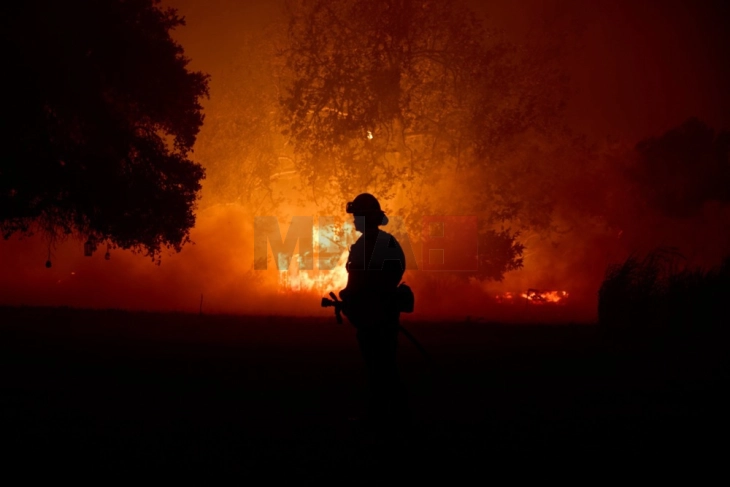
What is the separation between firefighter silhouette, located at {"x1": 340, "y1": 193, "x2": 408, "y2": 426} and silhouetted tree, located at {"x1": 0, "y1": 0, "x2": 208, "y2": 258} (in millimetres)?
10171

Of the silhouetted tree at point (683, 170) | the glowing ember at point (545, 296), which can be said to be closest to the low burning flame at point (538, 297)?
the glowing ember at point (545, 296)

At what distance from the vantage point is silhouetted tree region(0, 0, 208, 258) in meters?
14.7

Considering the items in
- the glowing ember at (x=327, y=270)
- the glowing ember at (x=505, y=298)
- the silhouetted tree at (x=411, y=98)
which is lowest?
the glowing ember at (x=505, y=298)

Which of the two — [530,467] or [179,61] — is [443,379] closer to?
[530,467]

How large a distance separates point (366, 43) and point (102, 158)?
15.5m

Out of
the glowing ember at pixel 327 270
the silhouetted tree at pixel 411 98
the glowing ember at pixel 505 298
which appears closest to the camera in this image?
the silhouetted tree at pixel 411 98

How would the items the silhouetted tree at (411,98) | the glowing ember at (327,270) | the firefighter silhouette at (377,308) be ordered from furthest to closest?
the glowing ember at (327,270) → the silhouetted tree at (411,98) → the firefighter silhouette at (377,308)

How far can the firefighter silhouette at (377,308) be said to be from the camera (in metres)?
6.92

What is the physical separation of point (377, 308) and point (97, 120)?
11.4 meters

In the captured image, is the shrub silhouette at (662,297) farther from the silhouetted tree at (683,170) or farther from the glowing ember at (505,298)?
the silhouetted tree at (683,170)

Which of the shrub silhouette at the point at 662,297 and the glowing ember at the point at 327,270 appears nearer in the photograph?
the shrub silhouette at the point at 662,297

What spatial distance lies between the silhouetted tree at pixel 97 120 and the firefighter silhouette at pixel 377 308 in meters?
10.2

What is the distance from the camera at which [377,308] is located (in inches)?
271

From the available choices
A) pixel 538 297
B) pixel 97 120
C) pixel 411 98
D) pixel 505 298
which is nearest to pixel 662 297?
pixel 97 120
